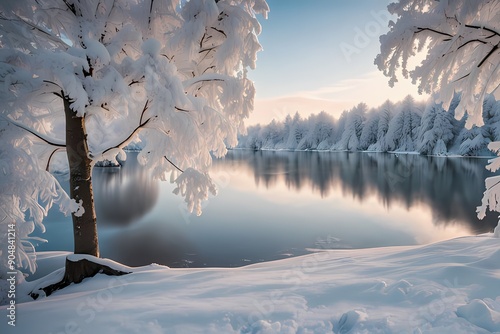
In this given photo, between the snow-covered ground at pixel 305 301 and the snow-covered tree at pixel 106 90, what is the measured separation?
5.94 ft

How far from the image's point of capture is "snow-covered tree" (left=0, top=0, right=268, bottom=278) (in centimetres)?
463

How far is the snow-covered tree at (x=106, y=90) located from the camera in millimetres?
4629

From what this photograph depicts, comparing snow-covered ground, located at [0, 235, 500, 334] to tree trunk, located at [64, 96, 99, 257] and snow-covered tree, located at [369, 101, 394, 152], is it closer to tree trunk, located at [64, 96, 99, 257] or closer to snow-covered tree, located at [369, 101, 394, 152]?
tree trunk, located at [64, 96, 99, 257]

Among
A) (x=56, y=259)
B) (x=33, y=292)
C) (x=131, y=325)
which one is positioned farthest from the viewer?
(x=56, y=259)

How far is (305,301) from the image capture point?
11.7ft

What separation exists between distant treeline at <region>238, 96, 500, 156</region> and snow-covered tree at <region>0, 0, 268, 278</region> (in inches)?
321

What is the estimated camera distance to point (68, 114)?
569cm

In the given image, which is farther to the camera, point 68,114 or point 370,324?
point 68,114

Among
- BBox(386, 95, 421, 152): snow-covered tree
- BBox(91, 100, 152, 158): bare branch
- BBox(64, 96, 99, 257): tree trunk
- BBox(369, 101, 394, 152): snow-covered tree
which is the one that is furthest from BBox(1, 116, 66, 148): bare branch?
BBox(369, 101, 394, 152): snow-covered tree

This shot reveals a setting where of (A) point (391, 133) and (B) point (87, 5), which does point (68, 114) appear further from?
(A) point (391, 133)

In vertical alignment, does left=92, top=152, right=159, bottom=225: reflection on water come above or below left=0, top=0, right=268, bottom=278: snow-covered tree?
below

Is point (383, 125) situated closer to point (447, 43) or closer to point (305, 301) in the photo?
point (447, 43)

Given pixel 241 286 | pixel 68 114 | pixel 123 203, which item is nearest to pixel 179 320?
pixel 241 286

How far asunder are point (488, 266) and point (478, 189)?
76.9 feet
